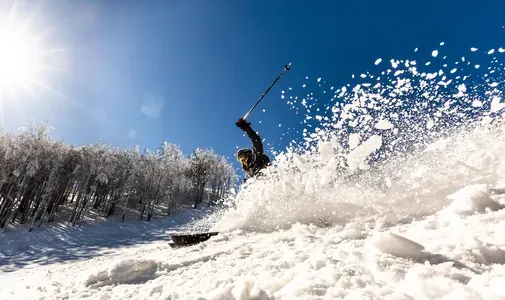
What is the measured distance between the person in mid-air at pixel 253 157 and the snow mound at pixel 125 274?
6.09 m

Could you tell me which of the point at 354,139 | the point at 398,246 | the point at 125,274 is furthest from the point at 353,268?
the point at 354,139

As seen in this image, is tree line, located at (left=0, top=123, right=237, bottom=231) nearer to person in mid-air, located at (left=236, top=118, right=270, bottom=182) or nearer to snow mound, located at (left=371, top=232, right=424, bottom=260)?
person in mid-air, located at (left=236, top=118, right=270, bottom=182)

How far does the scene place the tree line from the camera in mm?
33719

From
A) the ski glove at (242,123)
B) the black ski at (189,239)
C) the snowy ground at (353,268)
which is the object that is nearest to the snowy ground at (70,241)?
the ski glove at (242,123)

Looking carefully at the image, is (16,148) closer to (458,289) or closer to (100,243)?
(100,243)

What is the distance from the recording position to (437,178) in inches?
259

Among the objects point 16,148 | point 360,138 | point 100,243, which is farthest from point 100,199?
point 360,138

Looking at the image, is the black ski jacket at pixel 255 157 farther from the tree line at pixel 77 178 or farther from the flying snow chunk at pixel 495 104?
the tree line at pixel 77 178

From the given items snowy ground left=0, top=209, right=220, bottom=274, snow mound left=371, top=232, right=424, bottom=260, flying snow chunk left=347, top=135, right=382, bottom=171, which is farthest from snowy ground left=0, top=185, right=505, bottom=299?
snowy ground left=0, top=209, right=220, bottom=274

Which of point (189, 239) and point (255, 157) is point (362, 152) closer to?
point (189, 239)

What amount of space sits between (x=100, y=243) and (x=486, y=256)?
94.7 feet

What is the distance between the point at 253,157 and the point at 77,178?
37.2 metres

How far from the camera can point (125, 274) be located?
5082 millimetres

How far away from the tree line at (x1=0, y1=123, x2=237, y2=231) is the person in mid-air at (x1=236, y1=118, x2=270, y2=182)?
31395mm
